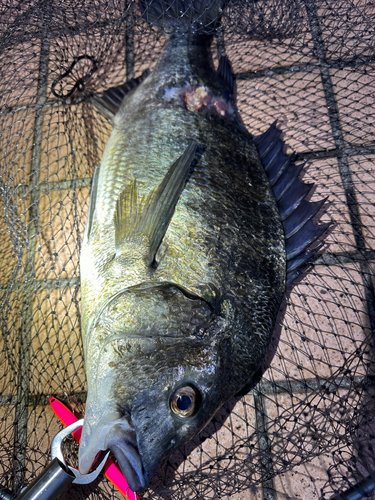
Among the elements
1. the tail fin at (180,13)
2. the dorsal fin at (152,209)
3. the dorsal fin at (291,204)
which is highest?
the tail fin at (180,13)

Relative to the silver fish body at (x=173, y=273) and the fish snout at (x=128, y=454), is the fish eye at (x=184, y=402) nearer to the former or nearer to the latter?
the silver fish body at (x=173, y=273)

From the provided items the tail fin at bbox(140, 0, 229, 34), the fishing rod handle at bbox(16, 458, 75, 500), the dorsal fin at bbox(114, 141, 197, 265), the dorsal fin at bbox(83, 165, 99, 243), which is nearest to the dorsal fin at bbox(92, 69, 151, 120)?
the tail fin at bbox(140, 0, 229, 34)

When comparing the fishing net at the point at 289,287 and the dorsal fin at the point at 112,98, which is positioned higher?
the dorsal fin at the point at 112,98

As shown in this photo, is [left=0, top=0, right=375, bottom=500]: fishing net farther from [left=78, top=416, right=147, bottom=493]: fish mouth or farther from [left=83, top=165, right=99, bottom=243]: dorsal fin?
[left=78, top=416, right=147, bottom=493]: fish mouth

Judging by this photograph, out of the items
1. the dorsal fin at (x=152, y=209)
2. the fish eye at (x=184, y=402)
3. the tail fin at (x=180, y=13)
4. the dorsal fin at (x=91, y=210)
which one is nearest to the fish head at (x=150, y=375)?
the fish eye at (x=184, y=402)

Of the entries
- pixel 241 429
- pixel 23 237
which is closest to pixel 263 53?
pixel 23 237

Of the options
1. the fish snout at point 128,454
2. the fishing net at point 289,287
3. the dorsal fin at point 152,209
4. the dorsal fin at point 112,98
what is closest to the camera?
the fish snout at point 128,454
